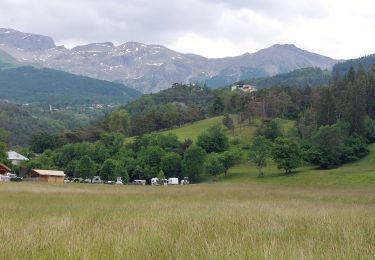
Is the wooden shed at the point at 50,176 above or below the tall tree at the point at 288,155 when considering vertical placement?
below

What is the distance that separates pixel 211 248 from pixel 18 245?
3.48 metres

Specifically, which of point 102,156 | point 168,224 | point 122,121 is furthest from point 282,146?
point 122,121

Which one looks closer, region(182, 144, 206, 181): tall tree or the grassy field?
region(182, 144, 206, 181): tall tree

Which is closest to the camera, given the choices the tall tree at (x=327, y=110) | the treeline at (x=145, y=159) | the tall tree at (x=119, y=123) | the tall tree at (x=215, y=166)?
the tall tree at (x=215, y=166)

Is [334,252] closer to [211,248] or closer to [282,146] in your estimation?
[211,248]

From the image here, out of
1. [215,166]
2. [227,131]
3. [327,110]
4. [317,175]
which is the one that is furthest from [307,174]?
[227,131]

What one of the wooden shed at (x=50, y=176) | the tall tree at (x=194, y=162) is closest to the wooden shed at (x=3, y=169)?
the wooden shed at (x=50, y=176)

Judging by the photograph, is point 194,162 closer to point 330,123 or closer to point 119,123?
point 330,123

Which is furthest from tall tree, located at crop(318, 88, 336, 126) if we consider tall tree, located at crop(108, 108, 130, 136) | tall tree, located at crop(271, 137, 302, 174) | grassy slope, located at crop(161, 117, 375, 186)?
tall tree, located at crop(108, 108, 130, 136)

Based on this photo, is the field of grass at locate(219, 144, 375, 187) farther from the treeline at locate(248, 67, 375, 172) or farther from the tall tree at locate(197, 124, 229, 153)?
the tall tree at locate(197, 124, 229, 153)

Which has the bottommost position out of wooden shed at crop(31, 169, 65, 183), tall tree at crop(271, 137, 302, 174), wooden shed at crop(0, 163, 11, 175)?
wooden shed at crop(31, 169, 65, 183)

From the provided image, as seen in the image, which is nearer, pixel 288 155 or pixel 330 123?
pixel 288 155

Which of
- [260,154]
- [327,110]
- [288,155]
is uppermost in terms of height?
[327,110]

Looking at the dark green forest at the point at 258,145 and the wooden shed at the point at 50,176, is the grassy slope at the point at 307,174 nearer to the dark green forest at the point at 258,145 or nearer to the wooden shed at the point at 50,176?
the dark green forest at the point at 258,145
